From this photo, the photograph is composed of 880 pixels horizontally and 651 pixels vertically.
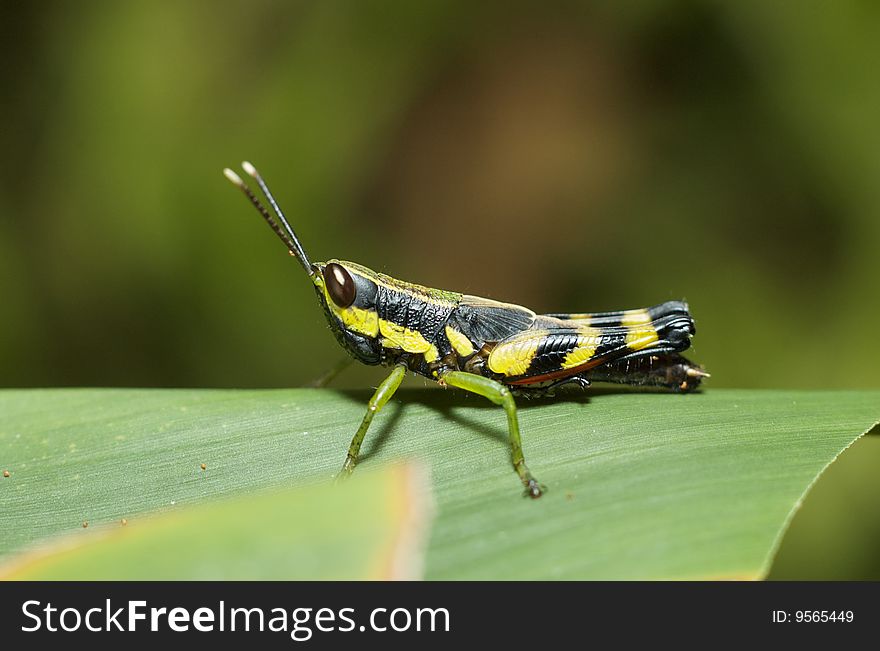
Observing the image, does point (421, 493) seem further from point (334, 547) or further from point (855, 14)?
point (855, 14)

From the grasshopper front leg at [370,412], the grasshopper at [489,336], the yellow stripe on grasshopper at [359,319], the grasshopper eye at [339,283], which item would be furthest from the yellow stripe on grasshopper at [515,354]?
the grasshopper eye at [339,283]

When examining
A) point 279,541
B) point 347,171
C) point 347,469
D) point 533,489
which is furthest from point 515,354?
point 347,171

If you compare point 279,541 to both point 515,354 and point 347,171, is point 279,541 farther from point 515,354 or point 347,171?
point 347,171

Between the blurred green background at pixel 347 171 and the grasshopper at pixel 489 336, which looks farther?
the blurred green background at pixel 347 171

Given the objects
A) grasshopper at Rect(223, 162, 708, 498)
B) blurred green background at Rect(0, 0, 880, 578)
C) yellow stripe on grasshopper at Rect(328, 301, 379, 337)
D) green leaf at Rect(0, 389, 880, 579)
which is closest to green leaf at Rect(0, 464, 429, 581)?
green leaf at Rect(0, 389, 880, 579)

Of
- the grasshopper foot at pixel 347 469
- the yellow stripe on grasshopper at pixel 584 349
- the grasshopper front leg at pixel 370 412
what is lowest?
the grasshopper foot at pixel 347 469

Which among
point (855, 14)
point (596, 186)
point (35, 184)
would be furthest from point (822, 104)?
point (35, 184)

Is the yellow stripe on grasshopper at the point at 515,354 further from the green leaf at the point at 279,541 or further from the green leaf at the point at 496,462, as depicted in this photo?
the green leaf at the point at 279,541

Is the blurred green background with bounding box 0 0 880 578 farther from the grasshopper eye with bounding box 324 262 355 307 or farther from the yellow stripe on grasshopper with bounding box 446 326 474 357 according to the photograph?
the yellow stripe on grasshopper with bounding box 446 326 474 357
